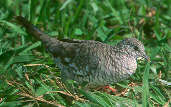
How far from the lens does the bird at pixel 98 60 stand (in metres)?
2.96

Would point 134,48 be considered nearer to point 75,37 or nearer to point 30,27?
point 75,37

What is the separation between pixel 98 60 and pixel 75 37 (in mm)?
1053

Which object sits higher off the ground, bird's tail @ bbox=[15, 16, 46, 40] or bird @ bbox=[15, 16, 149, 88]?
bird's tail @ bbox=[15, 16, 46, 40]

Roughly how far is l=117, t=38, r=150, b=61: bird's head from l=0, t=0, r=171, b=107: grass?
162 mm

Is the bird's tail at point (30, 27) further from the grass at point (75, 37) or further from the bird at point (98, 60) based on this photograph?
the bird at point (98, 60)

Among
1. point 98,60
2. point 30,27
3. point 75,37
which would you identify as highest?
point 30,27

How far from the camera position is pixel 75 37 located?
4.00m

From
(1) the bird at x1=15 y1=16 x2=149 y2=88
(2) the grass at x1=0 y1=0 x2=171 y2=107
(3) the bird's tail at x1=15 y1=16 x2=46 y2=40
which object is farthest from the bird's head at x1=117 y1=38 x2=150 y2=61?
(3) the bird's tail at x1=15 y1=16 x2=46 y2=40

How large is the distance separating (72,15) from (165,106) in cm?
202

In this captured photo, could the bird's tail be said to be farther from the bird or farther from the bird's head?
the bird's head

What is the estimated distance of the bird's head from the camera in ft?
9.93

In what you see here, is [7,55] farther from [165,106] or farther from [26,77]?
[165,106]

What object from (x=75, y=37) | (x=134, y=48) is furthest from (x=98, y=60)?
(x=75, y=37)

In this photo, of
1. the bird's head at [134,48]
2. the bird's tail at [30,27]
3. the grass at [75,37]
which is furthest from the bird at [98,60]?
the bird's tail at [30,27]
